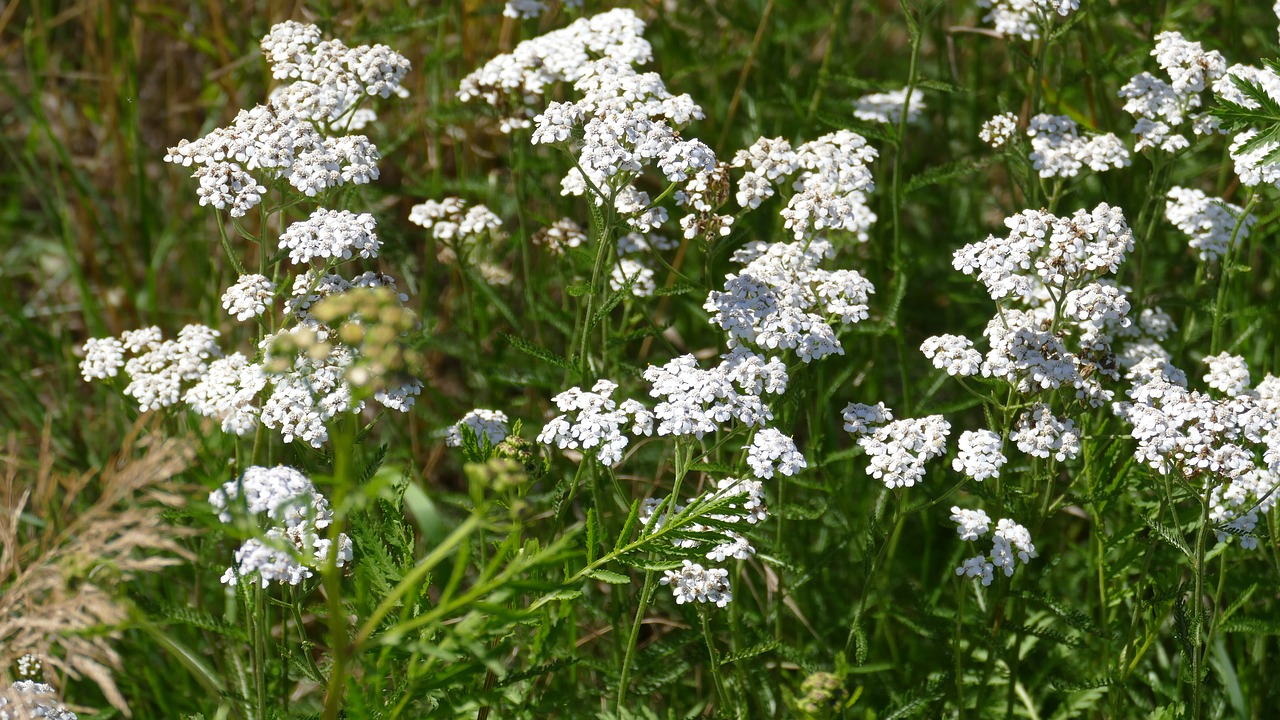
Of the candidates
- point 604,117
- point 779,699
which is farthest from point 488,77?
point 779,699

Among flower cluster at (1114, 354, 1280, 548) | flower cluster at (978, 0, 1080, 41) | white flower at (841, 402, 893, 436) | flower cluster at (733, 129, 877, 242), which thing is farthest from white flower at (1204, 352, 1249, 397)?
flower cluster at (978, 0, 1080, 41)

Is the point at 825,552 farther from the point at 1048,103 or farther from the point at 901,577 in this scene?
the point at 1048,103

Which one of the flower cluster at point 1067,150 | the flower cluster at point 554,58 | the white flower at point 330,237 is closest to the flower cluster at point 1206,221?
the flower cluster at point 1067,150

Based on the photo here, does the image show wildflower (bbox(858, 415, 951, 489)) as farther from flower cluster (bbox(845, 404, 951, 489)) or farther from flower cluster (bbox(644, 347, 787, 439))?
flower cluster (bbox(644, 347, 787, 439))

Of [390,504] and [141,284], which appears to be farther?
[141,284]

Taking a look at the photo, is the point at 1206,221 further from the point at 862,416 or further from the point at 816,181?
the point at 862,416

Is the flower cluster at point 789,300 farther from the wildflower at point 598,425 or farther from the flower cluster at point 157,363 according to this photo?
the flower cluster at point 157,363
